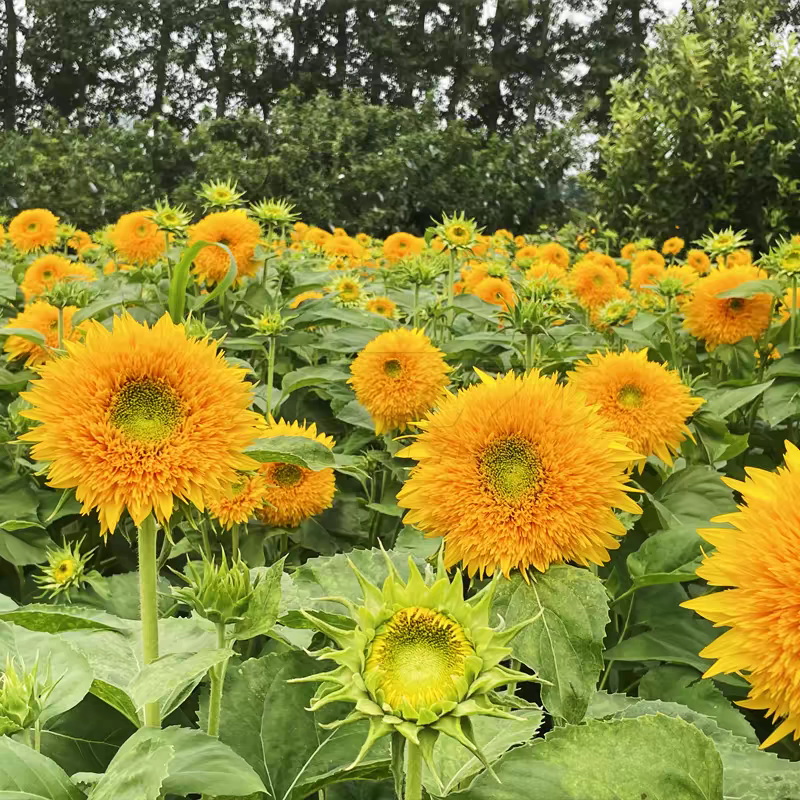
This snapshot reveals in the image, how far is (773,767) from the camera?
0.81m

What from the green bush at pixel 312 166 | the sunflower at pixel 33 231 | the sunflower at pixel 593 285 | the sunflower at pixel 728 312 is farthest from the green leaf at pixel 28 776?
the green bush at pixel 312 166

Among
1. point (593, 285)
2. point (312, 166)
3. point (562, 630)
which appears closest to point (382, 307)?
point (593, 285)

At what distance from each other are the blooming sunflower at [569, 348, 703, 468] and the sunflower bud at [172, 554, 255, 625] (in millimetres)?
769

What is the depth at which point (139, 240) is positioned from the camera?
9.38 feet

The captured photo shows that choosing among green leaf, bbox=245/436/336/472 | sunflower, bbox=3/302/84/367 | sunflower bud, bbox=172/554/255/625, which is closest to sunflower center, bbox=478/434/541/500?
green leaf, bbox=245/436/336/472

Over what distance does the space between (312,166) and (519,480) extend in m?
11.7

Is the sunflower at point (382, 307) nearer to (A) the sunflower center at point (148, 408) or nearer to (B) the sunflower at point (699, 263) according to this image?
(A) the sunflower center at point (148, 408)

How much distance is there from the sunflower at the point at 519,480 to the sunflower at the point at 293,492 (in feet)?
2.06

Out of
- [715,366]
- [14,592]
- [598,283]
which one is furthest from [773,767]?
[598,283]

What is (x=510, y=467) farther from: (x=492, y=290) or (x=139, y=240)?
(x=139, y=240)

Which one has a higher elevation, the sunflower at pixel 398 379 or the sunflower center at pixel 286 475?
the sunflower at pixel 398 379

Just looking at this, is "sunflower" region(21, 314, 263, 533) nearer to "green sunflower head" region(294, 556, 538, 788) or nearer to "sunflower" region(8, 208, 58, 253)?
"green sunflower head" region(294, 556, 538, 788)

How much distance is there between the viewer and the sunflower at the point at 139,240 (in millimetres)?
2844

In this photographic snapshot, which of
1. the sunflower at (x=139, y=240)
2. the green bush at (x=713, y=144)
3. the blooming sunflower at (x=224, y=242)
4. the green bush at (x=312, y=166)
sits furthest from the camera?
the green bush at (x=312, y=166)
